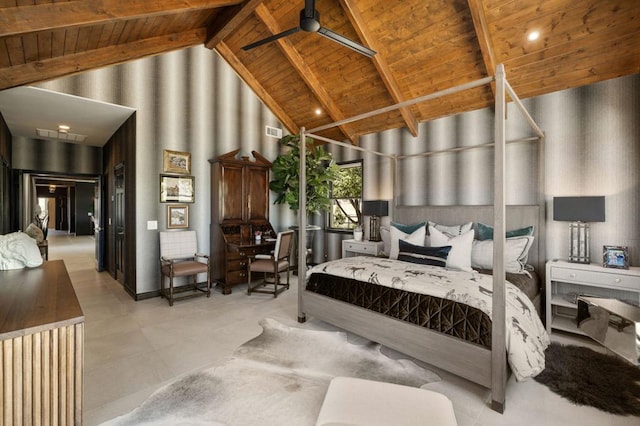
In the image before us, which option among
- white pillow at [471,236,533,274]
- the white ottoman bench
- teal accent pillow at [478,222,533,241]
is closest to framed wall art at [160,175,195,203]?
the white ottoman bench

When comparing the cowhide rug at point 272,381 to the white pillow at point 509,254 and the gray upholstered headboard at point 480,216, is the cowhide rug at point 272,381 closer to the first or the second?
the white pillow at point 509,254

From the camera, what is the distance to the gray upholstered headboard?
3666 millimetres

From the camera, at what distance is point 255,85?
5844 millimetres

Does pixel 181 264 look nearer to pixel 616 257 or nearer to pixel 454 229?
pixel 454 229

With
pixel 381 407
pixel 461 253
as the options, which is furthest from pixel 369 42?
pixel 381 407

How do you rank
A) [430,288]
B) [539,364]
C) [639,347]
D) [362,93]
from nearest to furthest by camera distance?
[639,347] < [539,364] < [430,288] < [362,93]

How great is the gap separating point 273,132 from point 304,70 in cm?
166

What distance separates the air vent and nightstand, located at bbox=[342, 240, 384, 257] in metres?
2.86

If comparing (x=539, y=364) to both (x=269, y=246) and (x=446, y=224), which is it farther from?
(x=269, y=246)

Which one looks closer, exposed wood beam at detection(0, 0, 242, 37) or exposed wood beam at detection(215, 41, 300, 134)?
exposed wood beam at detection(0, 0, 242, 37)

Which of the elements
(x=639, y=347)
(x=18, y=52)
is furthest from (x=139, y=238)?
(x=639, y=347)

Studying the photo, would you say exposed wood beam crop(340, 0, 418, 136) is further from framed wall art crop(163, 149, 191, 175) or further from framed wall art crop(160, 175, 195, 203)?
framed wall art crop(160, 175, 195, 203)

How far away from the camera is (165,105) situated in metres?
4.70

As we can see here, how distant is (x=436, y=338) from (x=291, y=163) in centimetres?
426
